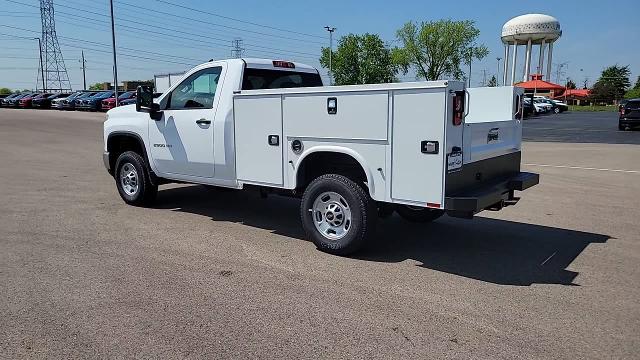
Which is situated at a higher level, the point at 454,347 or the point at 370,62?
the point at 370,62

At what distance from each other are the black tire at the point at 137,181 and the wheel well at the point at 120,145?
0.21 metres

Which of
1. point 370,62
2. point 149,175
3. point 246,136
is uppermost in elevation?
point 370,62

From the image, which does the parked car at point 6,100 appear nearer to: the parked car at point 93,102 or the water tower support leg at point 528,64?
the parked car at point 93,102

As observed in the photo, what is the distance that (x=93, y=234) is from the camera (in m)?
6.41

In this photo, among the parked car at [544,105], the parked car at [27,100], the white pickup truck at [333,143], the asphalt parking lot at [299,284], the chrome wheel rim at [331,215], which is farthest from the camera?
the parked car at [544,105]

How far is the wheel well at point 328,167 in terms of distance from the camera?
562 cm

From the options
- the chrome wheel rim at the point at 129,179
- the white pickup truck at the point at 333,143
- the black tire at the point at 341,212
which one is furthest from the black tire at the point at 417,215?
the chrome wheel rim at the point at 129,179

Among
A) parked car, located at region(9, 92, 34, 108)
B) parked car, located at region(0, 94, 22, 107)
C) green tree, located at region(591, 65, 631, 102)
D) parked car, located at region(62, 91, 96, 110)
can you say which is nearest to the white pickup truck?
parked car, located at region(62, 91, 96, 110)

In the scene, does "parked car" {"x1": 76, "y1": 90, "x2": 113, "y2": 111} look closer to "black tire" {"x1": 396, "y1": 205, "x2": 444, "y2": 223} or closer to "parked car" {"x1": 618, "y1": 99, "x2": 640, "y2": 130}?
"parked car" {"x1": 618, "y1": 99, "x2": 640, "y2": 130}

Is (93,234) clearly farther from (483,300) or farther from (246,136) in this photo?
(483,300)

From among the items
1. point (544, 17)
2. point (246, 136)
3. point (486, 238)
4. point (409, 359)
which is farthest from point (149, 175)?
point (544, 17)

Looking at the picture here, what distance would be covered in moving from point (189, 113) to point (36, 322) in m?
3.68

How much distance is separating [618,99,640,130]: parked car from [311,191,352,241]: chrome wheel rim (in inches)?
1061

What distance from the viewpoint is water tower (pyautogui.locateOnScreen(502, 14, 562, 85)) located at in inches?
3103
